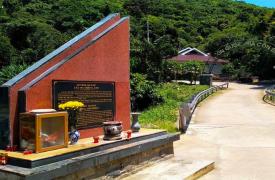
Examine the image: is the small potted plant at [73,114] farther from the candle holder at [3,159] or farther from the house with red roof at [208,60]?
the house with red roof at [208,60]

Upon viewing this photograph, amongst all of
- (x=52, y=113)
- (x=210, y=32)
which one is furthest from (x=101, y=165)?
(x=210, y=32)

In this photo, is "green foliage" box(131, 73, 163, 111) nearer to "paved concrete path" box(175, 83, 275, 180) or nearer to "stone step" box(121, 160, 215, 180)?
"paved concrete path" box(175, 83, 275, 180)

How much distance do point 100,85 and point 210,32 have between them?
7755 cm

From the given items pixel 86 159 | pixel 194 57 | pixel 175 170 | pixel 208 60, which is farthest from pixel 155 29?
pixel 86 159

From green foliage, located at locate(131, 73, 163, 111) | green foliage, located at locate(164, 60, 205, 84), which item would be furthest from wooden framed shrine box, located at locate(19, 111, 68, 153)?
green foliage, located at locate(164, 60, 205, 84)

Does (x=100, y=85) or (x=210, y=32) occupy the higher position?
(x=210, y=32)

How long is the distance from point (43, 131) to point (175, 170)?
10.2ft

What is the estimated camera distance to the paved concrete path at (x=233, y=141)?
9.90 metres

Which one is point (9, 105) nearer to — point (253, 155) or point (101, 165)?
point (101, 165)

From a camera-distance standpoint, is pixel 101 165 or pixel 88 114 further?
pixel 88 114

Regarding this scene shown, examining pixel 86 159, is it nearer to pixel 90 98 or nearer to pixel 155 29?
pixel 90 98

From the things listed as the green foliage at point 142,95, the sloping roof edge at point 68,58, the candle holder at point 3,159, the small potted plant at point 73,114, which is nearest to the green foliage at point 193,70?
the green foliage at point 142,95

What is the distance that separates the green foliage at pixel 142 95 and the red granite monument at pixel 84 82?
1325cm

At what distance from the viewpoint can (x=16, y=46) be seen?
188 feet
